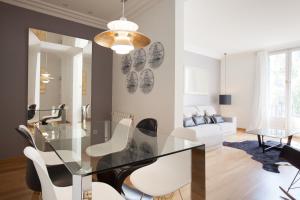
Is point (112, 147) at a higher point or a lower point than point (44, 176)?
lower

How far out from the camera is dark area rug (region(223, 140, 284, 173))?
9.93 feet

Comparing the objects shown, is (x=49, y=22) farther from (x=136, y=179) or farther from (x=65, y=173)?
(x=136, y=179)

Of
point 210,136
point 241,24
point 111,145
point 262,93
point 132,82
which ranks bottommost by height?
point 210,136

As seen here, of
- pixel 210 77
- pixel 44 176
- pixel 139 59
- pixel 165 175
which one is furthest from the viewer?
pixel 210 77

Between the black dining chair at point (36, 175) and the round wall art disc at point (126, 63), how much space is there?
95.6 inches

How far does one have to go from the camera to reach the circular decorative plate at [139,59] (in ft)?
11.1

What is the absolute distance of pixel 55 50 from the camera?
3.53m

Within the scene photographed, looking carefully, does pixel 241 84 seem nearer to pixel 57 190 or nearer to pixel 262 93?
pixel 262 93

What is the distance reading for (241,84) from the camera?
21.3ft

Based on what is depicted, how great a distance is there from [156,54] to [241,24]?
2411mm

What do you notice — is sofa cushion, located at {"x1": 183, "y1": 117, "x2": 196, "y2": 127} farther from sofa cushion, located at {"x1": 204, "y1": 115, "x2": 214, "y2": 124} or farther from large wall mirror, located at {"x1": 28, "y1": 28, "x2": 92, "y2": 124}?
large wall mirror, located at {"x1": 28, "y1": 28, "x2": 92, "y2": 124}

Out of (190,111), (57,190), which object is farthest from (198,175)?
(190,111)

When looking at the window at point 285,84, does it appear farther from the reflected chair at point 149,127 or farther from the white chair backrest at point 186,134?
the white chair backrest at point 186,134

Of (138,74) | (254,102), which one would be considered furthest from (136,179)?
(254,102)
